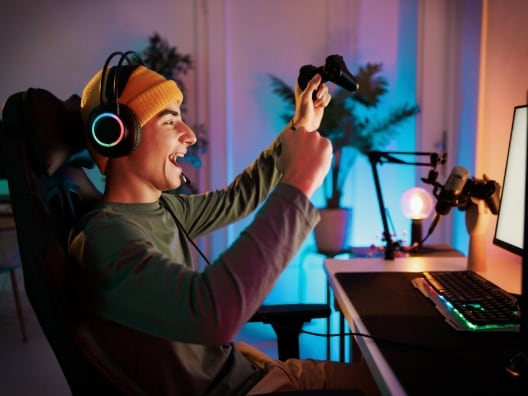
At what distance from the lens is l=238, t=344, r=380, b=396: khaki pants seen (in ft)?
3.20

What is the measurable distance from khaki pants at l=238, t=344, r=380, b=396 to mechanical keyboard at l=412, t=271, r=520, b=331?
24cm

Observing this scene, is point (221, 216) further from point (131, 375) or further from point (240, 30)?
point (240, 30)

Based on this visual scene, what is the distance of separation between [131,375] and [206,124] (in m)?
2.50

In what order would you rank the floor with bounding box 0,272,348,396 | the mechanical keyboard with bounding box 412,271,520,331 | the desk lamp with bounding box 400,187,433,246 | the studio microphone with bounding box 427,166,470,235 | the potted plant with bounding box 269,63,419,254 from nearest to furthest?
the mechanical keyboard with bounding box 412,271,520,331, the studio microphone with bounding box 427,166,470,235, the desk lamp with bounding box 400,187,433,246, the floor with bounding box 0,272,348,396, the potted plant with bounding box 269,63,419,254

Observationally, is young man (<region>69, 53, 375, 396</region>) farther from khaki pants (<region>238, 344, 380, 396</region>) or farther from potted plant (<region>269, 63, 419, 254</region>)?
potted plant (<region>269, 63, 419, 254</region>)

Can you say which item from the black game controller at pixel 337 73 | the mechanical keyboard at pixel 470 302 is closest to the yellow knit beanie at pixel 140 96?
the black game controller at pixel 337 73

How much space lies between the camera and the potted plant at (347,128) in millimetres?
2777

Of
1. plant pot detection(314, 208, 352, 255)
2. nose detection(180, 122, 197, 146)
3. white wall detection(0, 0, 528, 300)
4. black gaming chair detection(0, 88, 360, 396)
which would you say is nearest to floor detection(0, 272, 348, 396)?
plant pot detection(314, 208, 352, 255)

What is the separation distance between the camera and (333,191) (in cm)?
286

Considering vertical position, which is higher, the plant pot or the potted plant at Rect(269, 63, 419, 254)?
the potted plant at Rect(269, 63, 419, 254)

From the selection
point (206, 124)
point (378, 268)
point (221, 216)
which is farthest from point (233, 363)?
point (206, 124)

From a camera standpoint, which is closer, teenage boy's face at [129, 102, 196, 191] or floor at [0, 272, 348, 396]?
teenage boy's face at [129, 102, 196, 191]

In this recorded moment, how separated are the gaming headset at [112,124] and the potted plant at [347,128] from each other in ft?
6.58

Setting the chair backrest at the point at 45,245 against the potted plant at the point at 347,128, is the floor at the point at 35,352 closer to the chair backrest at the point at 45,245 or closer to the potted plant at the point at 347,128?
the potted plant at the point at 347,128
